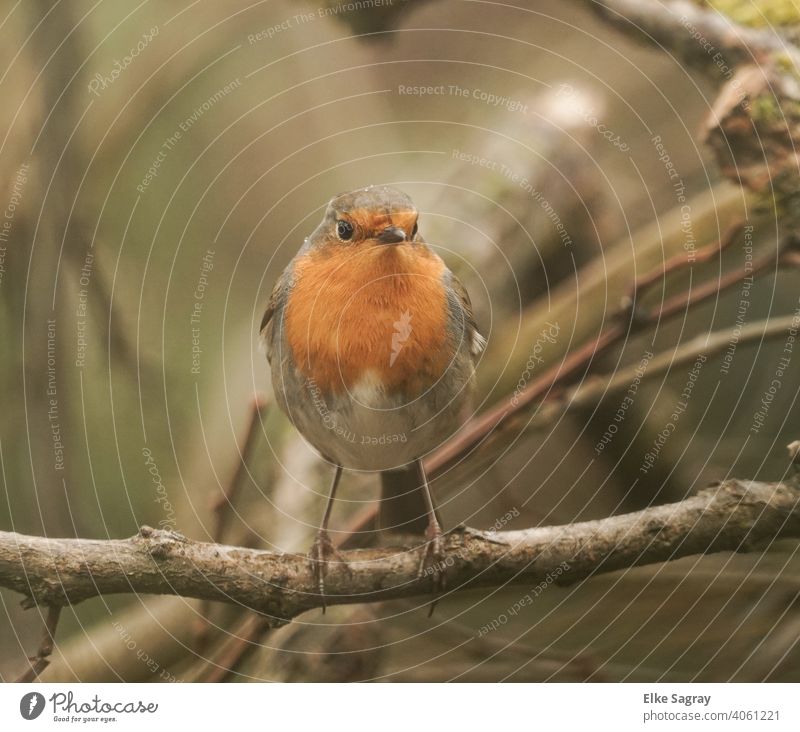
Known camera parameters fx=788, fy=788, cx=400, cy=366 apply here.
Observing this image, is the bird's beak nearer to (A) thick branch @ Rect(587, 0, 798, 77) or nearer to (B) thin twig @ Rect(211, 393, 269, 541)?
(B) thin twig @ Rect(211, 393, 269, 541)

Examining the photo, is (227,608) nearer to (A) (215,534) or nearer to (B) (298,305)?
(A) (215,534)

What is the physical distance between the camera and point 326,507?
1007 mm

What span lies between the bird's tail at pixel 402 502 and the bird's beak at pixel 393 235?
313 millimetres

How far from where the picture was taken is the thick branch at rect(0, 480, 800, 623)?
2.97ft

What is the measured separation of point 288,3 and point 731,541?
2.88ft

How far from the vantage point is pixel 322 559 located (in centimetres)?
96

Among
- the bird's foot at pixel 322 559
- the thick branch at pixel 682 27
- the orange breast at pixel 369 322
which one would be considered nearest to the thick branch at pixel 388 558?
the bird's foot at pixel 322 559

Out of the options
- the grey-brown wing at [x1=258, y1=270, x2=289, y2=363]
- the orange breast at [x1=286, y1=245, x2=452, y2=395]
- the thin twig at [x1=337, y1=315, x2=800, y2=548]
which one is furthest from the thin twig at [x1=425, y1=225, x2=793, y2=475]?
the grey-brown wing at [x1=258, y1=270, x2=289, y2=363]

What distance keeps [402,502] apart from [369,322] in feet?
0.82

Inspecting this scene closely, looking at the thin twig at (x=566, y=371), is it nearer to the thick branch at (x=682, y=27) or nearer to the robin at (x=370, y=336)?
the robin at (x=370, y=336)

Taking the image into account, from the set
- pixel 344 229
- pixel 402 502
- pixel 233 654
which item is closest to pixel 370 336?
pixel 344 229

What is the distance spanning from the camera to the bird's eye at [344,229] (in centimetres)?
88

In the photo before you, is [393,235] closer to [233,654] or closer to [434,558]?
[434,558]

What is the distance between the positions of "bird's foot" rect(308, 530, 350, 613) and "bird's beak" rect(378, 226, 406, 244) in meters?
0.38
